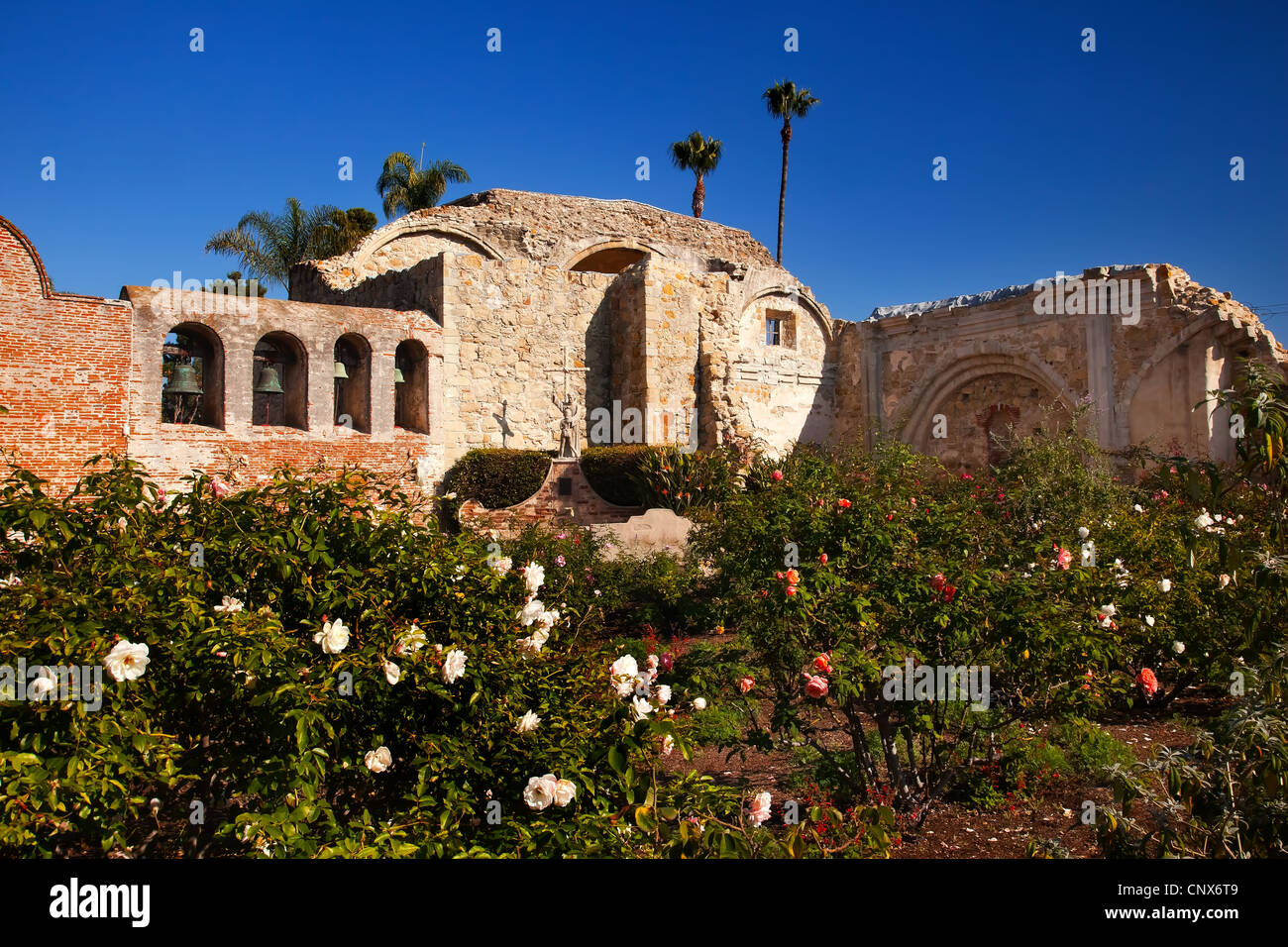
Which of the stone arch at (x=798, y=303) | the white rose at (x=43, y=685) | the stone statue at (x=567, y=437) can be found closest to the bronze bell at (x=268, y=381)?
the stone statue at (x=567, y=437)

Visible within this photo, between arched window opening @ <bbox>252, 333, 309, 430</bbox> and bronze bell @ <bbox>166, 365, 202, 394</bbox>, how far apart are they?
952mm

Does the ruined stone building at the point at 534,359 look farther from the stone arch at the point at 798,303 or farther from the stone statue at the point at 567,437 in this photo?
the stone statue at the point at 567,437

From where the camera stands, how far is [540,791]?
2594 mm

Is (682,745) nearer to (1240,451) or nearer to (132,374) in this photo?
(1240,451)

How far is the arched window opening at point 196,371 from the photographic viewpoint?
12.6 m

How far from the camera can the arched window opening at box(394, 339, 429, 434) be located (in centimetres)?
1512

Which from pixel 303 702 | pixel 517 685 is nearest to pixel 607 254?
pixel 517 685

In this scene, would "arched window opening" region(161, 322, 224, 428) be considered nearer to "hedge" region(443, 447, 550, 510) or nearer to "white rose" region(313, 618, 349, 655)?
"hedge" region(443, 447, 550, 510)

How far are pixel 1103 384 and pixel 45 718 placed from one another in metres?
16.2

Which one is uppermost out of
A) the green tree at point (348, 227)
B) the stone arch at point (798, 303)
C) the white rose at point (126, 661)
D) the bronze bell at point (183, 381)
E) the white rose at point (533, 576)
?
the green tree at point (348, 227)

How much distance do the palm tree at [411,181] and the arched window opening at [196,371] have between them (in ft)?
45.9

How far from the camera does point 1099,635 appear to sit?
477 centimetres

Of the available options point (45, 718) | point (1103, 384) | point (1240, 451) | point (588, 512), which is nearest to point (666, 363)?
point (588, 512)

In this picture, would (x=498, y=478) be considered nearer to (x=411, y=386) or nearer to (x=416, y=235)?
(x=411, y=386)
